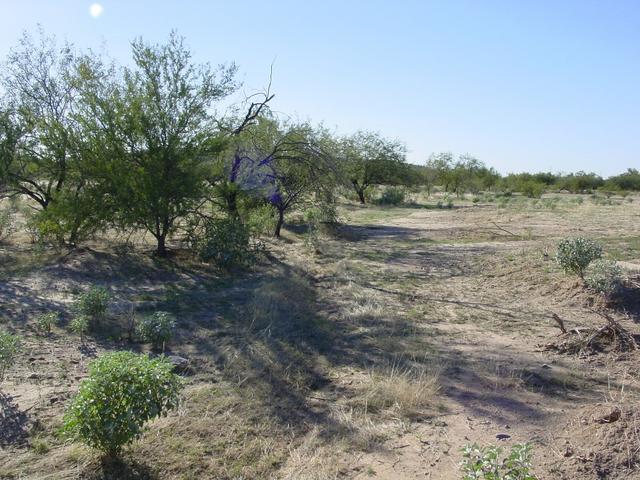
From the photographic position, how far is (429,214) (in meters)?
29.8

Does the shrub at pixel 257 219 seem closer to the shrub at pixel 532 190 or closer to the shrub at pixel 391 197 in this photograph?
the shrub at pixel 391 197

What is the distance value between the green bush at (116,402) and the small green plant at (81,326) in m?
2.69

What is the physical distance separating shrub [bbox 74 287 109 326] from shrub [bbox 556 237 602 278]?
7.17 m

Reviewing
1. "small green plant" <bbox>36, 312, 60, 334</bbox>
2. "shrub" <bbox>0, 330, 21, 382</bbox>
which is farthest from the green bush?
"small green plant" <bbox>36, 312, 60, 334</bbox>

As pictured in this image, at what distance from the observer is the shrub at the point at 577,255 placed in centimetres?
918

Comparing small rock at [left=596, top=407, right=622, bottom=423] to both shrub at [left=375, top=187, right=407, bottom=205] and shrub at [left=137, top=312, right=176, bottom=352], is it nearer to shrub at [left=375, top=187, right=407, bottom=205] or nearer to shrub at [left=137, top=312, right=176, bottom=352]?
shrub at [left=137, top=312, right=176, bottom=352]

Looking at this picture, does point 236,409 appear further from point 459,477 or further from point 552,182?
point 552,182

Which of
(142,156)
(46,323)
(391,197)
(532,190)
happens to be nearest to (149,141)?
(142,156)

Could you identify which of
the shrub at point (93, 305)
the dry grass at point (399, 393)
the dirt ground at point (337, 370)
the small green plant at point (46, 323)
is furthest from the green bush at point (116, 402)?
the shrub at point (93, 305)

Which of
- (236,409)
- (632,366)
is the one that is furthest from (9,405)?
(632,366)

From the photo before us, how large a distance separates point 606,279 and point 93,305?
727 cm

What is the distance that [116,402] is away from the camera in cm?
406

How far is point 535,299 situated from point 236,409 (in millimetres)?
6018

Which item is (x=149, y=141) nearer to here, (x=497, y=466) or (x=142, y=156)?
(x=142, y=156)
